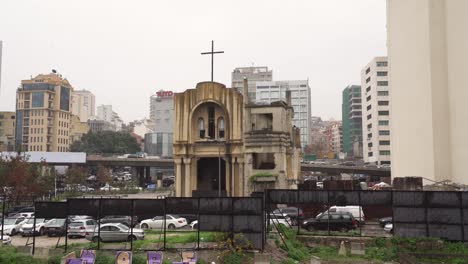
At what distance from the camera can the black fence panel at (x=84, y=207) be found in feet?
81.3

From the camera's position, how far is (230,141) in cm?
4809

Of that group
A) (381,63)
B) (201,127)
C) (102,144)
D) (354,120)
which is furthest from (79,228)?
(354,120)

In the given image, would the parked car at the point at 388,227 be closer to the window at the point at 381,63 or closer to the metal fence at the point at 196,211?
the metal fence at the point at 196,211

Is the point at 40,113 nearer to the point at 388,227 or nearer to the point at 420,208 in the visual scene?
the point at 388,227

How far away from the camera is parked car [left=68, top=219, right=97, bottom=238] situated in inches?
1203

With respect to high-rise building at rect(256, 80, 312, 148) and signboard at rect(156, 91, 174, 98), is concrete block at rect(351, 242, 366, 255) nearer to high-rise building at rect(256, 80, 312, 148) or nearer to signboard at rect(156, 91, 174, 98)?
high-rise building at rect(256, 80, 312, 148)

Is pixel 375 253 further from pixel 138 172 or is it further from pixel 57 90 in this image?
pixel 57 90

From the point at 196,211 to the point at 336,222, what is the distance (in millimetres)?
11507

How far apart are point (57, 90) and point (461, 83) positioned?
401ft

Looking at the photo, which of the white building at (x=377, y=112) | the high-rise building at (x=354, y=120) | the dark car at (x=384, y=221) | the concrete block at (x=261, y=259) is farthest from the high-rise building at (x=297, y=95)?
the concrete block at (x=261, y=259)

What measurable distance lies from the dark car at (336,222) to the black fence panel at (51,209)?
1682cm

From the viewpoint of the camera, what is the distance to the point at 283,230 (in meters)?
28.2

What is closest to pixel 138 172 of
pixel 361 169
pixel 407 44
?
pixel 361 169

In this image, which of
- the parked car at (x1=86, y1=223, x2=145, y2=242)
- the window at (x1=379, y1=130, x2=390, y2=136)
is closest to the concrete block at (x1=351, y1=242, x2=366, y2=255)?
the parked car at (x1=86, y1=223, x2=145, y2=242)
